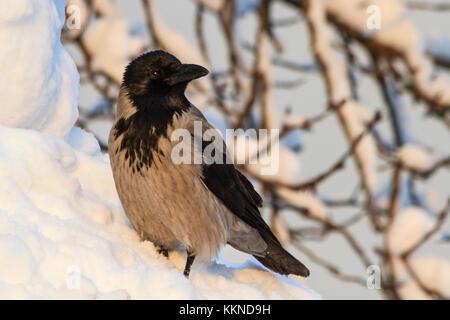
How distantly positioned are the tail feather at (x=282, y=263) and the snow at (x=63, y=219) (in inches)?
1.8

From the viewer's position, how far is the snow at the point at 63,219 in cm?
227

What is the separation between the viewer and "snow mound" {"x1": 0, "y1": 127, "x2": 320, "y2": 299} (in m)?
2.24

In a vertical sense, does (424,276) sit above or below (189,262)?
below

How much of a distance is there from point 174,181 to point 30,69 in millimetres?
704

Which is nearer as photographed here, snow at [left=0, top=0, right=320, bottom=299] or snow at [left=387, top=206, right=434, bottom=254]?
snow at [left=0, top=0, right=320, bottom=299]

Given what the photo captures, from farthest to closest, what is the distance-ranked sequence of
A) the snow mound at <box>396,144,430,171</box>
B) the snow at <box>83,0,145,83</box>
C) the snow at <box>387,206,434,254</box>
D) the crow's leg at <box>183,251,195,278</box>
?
1. the snow mound at <box>396,144,430,171</box>
2. the snow at <box>83,0,145,83</box>
3. the snow at <box>387,206,434,254</box>
4. the crow's leg at <box>183,251,195,278</box>

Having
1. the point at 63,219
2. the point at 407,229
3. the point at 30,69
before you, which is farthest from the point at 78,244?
the point at 407,229

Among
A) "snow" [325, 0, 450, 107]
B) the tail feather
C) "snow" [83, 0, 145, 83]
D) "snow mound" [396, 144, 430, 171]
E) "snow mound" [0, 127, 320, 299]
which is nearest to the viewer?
"snow mound" [0, 127, 320, 299]

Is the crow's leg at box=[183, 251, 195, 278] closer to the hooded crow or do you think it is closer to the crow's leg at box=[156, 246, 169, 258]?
the hooded crow

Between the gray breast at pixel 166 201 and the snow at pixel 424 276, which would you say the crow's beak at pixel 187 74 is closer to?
the gray breast at pixel 166 201

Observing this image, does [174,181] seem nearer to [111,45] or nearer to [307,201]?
[307,201]

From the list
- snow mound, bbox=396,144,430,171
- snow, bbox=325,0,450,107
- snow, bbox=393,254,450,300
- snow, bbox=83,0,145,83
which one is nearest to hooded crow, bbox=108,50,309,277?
snow, bbox=83,0,145,83

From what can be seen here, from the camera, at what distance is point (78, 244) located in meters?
2.48
